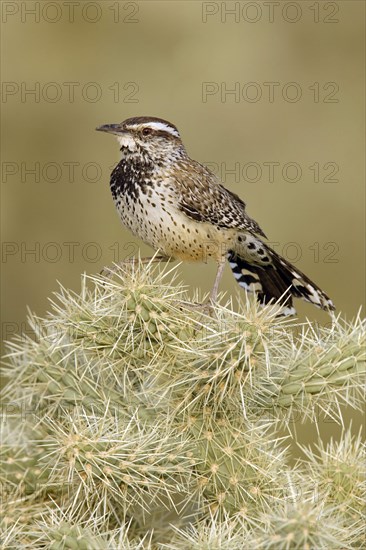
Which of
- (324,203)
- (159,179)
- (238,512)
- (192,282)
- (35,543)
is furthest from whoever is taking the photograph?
(324,203)

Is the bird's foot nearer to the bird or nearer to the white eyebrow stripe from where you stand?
the bird

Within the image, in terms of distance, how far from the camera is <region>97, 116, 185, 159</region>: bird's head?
3469 millimetres

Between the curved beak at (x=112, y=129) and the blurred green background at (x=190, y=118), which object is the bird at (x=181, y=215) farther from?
the blurred green background at (x=190, y=118)

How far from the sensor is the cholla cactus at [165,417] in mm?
2109

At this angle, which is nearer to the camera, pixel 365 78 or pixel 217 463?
pixel 217 463

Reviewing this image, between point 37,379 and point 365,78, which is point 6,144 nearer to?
point 365,78

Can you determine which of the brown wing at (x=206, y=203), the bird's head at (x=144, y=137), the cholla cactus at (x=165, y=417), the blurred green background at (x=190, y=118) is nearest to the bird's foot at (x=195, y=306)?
the cholla cactus at (x=165, y=417)

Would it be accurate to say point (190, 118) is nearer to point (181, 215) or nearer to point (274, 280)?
point (181, 215)

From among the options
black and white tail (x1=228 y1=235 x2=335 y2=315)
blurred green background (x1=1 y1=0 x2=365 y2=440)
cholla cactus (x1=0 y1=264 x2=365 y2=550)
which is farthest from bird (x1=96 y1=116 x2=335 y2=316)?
blurred green background (x1=1 y1=0 x2=365 y2=440)

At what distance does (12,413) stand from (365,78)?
385cm

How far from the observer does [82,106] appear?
5645 mm

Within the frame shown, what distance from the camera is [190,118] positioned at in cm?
557

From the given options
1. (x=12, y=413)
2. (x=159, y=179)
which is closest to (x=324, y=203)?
(x=159, y=179)

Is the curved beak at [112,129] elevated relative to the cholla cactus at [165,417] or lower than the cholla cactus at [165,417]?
elevated
